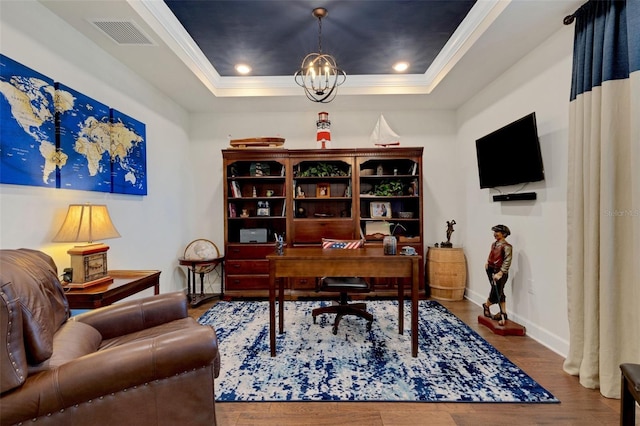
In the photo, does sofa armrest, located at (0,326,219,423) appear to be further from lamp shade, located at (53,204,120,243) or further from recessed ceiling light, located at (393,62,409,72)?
recessed ceiling light, located at (393,62,409,72)

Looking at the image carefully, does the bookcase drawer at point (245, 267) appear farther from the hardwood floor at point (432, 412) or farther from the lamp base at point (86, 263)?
the hardwood floor at point (432, 412)

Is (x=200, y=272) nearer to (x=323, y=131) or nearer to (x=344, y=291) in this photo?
(x=344, y=291)

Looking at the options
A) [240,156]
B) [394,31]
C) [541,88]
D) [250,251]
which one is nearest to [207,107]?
[240,156]

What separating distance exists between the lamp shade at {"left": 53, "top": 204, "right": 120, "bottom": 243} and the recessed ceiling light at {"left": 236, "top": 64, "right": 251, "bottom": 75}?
7.24 feet

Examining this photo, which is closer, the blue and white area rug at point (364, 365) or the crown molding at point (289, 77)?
the blue and white area rug at point (364, 365)

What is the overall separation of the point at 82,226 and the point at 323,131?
2903mm

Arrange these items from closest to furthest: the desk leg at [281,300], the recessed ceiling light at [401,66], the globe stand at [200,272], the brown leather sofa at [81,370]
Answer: the brown leather sofa at [81,370]
the desk leg at [281,300]
the recessed ceiling light at [401,66]
the globe stand at [200,272]

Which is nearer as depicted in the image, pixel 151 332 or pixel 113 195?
pixel 151 332

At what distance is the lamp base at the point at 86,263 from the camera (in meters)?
2.01

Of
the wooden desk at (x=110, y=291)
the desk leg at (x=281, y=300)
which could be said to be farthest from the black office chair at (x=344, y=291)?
the wooden desk at (x=110, y=291)

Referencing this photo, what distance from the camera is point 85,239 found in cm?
205

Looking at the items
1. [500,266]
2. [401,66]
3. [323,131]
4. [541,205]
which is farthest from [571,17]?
[323,131]

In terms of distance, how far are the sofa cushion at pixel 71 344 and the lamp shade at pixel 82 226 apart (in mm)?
732

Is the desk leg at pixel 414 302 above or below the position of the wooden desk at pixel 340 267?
below
